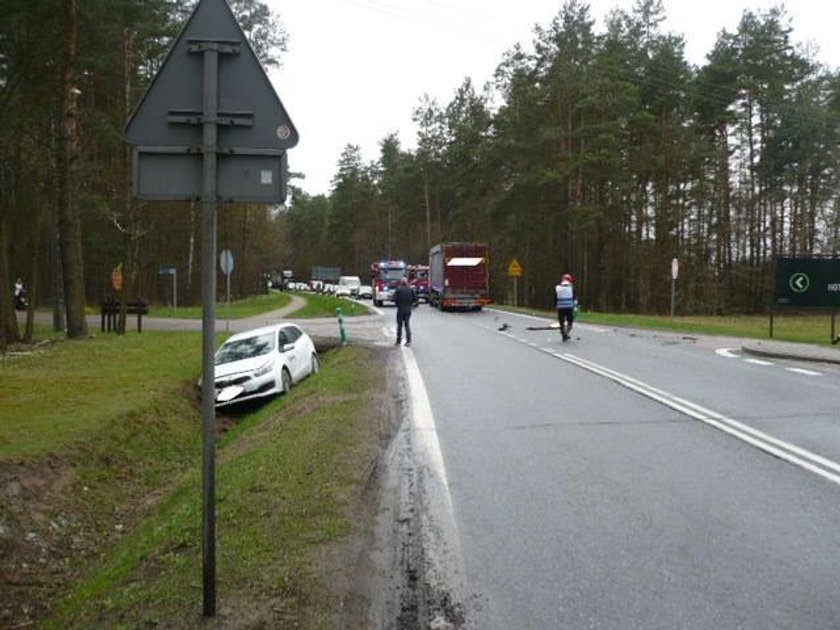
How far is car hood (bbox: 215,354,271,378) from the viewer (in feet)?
52.3

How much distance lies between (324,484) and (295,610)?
9.02ft

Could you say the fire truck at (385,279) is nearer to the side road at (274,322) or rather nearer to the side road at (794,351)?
the side road at (274,322)

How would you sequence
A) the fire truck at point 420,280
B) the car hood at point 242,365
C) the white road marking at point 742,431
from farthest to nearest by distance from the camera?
the fire truck at point 420,280, the car hood at point 242,365, the white road marking at point 742,431

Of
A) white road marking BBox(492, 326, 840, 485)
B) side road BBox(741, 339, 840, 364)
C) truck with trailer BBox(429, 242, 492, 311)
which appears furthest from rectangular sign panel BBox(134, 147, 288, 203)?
truck with trailer BBox(429, 242, 492, 311)

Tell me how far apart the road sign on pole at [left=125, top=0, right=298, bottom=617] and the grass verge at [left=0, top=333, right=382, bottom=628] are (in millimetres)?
603

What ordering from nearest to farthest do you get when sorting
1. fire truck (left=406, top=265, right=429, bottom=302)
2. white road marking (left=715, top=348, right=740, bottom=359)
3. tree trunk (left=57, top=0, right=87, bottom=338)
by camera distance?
white road marking (left=715, top=348, right=740, bottom=359), tree trunk (left=57, top=0, right=87, bottom=338), fire truck (left=406, top=265, right=429, bottom=302)

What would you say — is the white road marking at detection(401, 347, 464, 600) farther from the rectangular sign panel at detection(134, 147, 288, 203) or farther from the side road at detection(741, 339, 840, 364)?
the side road at detection(741, 339, 840, 364)

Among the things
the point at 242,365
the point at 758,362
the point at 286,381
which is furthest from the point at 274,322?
the point at 758,362

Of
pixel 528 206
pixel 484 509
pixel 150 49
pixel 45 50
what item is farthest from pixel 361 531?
pixel 528 206

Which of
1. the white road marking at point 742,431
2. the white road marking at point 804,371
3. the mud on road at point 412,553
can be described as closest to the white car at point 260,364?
the white road marking at point 742,431

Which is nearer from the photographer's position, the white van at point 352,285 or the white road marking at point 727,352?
the white road marking at point 727,352

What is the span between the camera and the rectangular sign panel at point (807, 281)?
24156 mm

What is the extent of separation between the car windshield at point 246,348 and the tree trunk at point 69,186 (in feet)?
25.9

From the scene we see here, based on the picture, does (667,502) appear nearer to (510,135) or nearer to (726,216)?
(510,135)
